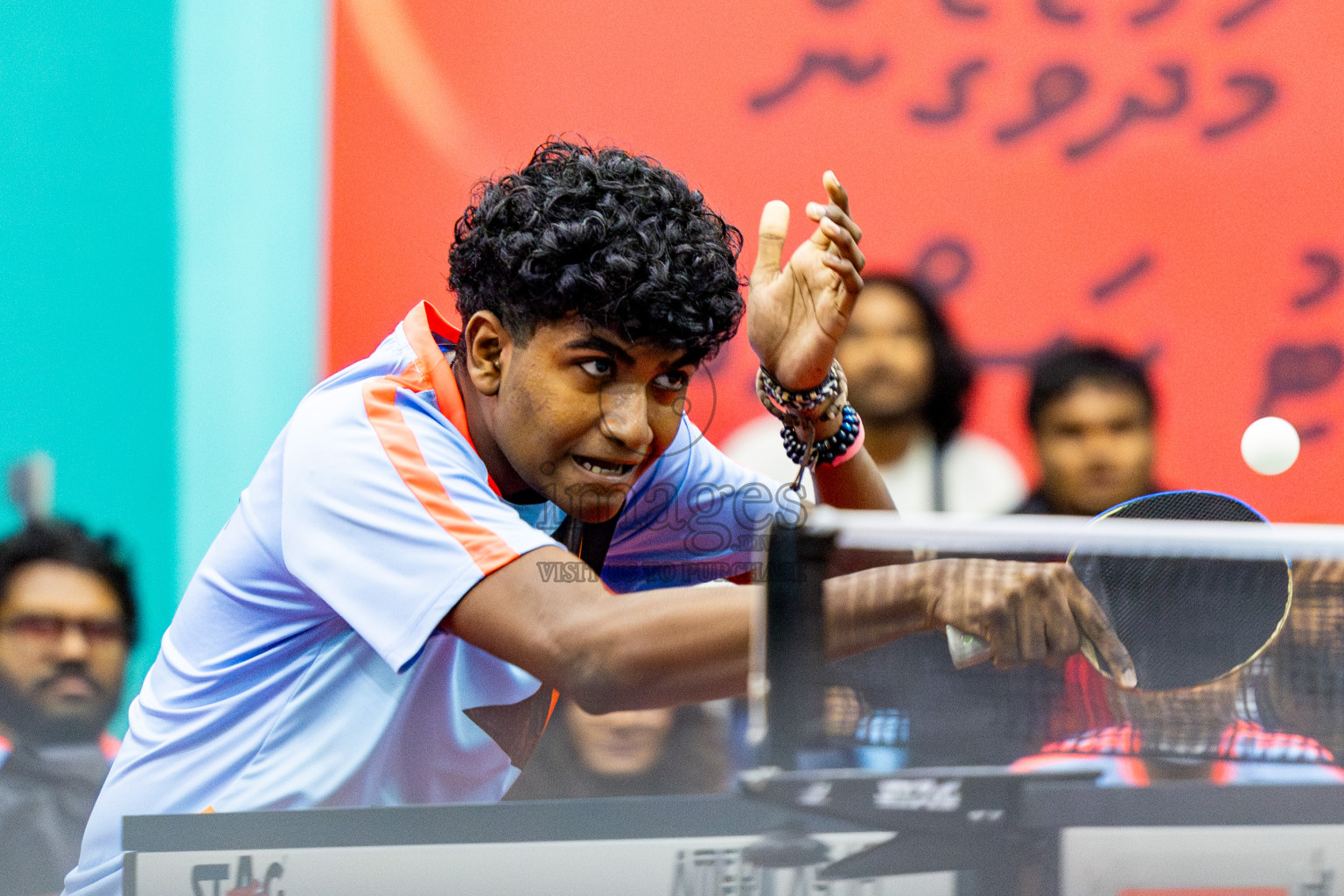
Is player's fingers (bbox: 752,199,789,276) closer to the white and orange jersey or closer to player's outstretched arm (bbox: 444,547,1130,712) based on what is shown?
the white and orange jersey

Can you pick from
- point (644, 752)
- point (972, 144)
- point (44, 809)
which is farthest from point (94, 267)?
point (972, 144)

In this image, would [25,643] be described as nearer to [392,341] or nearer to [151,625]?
[151,625]

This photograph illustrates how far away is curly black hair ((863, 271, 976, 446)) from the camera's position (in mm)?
2967

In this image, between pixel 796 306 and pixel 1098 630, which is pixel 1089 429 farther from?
pixel 1098 630

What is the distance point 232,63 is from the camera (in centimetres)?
312

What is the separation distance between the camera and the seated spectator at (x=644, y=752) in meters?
2.80

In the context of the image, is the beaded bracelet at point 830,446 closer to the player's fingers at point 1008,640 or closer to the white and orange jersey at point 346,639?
the white and orange jersey at point 346,639

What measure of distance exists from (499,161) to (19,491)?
140 cm

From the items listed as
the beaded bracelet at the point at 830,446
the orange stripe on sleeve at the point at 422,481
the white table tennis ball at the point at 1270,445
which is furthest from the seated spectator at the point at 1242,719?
the white table tennis ball at the point at 1270,445

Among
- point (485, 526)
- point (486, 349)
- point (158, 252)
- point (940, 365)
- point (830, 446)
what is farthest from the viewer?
point (158, 252)

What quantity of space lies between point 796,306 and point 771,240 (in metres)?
0.10

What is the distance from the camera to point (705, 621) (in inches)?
45.3

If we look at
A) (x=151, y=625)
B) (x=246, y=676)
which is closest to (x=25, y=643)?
(x=151, y=625)

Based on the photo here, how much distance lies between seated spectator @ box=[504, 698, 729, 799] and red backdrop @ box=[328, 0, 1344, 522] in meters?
0.77
